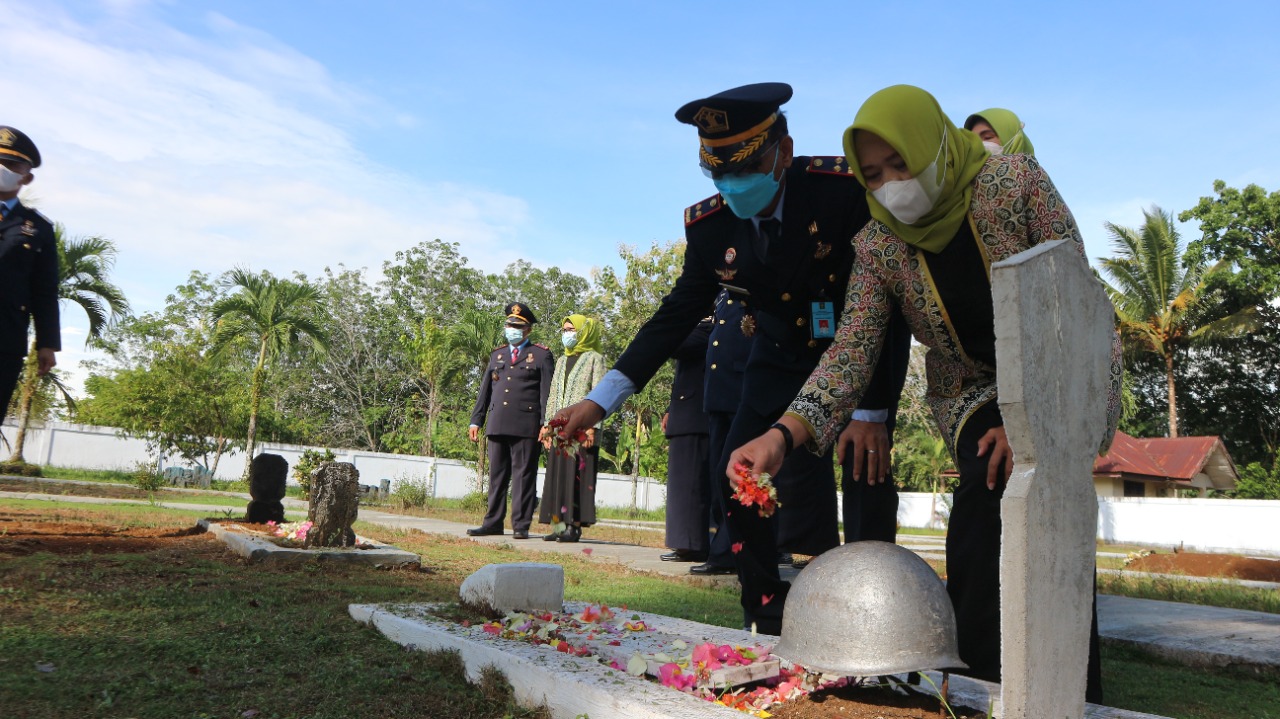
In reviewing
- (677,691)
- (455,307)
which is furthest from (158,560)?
(455,307)

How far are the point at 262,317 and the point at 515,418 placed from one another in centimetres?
1584

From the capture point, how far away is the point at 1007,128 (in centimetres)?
435

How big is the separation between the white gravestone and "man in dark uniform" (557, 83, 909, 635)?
1.21 metres

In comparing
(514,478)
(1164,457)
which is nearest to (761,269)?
(514,478)

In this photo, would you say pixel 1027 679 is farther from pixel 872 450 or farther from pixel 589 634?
pixel 589 634

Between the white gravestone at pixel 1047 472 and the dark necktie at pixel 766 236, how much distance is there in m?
1.50

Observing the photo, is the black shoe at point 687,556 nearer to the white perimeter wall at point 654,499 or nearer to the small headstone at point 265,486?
the small headstone at point 265,486

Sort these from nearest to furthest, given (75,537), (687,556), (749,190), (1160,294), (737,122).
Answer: (737,122)
(749,190)
(75,537)
(687,556)
(1160,294)

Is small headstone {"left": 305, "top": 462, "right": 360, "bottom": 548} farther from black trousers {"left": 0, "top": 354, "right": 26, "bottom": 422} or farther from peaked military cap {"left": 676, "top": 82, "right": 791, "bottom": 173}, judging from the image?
peaked military cap {"left": 676, "top": 82, "right": 791, "bottom": 173}

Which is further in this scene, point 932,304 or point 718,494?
point 718,494

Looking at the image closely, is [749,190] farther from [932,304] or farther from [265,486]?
[265,486]

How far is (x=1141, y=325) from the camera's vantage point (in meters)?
32.3

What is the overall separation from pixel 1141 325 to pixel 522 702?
34.1 m

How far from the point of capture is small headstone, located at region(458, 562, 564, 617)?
3990mm
